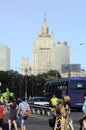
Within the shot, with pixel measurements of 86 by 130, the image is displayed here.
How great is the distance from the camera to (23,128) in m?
20.9

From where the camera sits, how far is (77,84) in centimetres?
4669

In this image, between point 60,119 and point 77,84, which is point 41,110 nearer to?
point 77,84

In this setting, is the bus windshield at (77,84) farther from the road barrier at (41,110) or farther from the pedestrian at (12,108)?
the pedestrian at (12,108)

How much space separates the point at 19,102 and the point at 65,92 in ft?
82.1

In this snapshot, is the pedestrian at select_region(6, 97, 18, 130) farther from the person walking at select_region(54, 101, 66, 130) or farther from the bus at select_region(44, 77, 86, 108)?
the bus at select_region(44, 77, 86, 108)

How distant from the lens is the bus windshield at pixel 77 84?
4641 centimetres

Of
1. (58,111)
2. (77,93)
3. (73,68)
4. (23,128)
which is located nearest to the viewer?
(58,111)

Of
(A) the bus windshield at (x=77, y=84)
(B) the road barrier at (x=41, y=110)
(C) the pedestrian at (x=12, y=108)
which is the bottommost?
(B) the road barrier at (x=41, y=110)

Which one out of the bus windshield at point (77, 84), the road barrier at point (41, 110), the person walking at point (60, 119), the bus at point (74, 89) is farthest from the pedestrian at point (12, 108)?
the bus windshield at point (77, 84)

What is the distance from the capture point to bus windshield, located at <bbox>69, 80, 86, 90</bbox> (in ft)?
152

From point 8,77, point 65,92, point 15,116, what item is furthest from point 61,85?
point 8,77

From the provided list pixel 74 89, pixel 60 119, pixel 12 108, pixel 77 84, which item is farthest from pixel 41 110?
pixel 60 119

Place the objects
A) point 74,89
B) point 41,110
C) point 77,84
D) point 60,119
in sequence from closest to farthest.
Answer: point 60,119 < point 41,110 < point 74,89 < point 77,84

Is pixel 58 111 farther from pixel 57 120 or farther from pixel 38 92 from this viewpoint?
pixel 38 92
